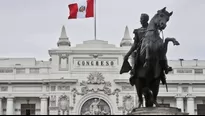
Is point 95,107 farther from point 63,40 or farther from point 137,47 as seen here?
point 137,47

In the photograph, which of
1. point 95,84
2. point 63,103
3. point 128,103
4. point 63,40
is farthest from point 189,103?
point 63,40

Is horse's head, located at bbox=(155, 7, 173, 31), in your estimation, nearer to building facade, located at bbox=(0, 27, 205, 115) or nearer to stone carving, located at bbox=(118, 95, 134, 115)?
building facade, located at bbox=(0, 27, 205, 115)

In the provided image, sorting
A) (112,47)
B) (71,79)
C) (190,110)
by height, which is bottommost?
(190,110)

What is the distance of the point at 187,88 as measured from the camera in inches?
1964

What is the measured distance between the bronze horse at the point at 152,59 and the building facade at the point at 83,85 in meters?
33.9

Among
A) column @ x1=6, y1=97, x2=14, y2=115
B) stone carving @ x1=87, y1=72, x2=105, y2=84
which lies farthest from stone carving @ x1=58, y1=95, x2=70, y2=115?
column @ x1=6, y1=97, x2=14, y2=115

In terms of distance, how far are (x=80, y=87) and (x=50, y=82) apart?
3013 millimetres

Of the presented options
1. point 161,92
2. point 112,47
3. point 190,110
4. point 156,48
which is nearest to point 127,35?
point 112,47

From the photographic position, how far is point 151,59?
44.5ft

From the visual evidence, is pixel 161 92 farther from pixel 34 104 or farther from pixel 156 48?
pixel 156 48

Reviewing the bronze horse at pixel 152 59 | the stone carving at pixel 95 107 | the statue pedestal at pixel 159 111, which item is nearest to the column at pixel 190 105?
the stone carving at pixel 95 107

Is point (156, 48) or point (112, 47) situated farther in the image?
point (112, 47)

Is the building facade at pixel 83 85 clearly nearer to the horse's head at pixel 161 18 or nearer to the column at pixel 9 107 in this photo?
the column at pixel 9 107

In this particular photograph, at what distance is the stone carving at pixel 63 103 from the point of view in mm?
48000
